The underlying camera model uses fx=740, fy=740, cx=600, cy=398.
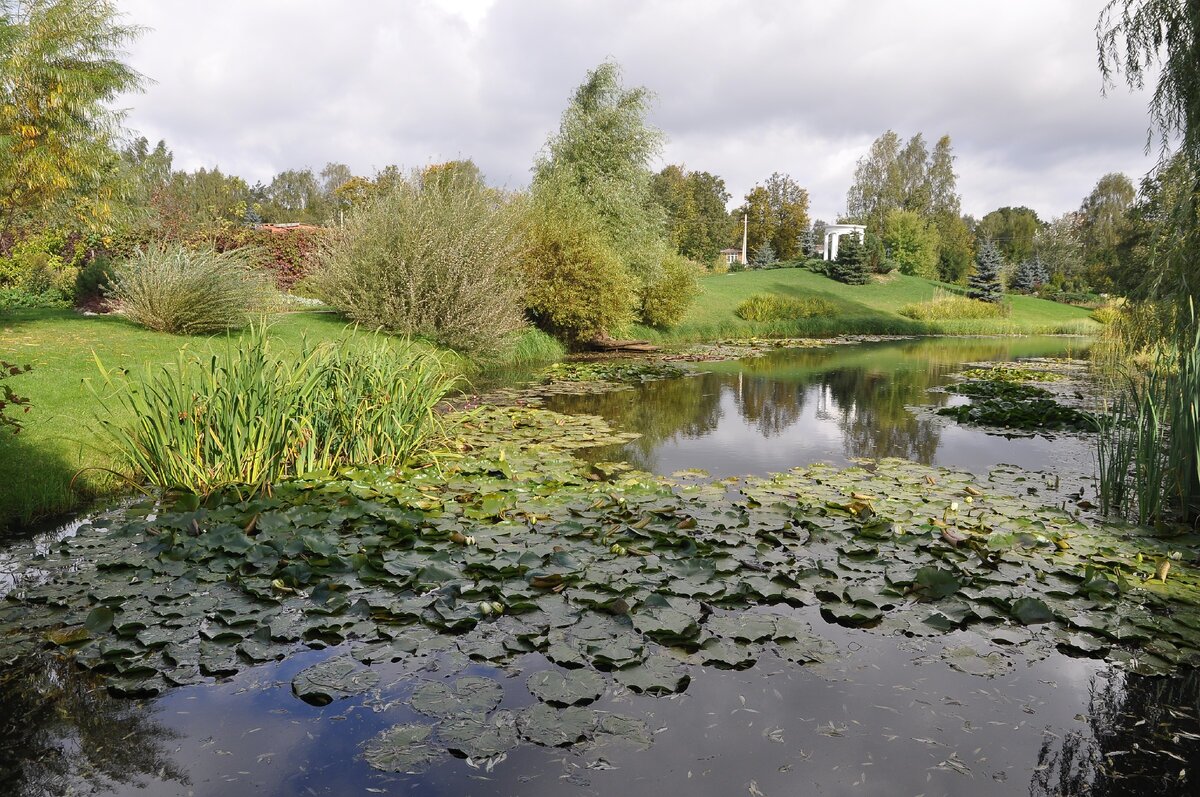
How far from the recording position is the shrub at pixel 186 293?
1194 centimetres

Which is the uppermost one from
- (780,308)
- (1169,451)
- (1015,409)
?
(780,308)

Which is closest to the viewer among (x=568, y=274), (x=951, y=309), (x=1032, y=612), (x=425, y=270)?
(x=1032, y=612)

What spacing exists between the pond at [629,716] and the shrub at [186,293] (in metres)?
8.76

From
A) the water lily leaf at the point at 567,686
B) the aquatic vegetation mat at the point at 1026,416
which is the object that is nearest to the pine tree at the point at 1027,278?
the aquatic vegetation mat at the point at 1026,416

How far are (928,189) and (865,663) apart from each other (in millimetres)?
63999

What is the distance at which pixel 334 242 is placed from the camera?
15992 millimetres

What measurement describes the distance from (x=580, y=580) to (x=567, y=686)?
1.06 m

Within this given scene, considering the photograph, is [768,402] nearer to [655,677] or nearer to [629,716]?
[655,677]

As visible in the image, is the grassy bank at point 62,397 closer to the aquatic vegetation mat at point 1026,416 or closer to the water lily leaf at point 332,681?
the water lily leaf at point 332,681

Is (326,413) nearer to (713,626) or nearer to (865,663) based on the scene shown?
(713,626)

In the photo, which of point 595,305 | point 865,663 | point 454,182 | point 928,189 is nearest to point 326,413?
point 865,663

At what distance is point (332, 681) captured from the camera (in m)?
3.35

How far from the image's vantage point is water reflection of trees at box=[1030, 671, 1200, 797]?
9.18ft

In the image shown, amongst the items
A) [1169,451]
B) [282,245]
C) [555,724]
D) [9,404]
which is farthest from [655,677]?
[282,245]
